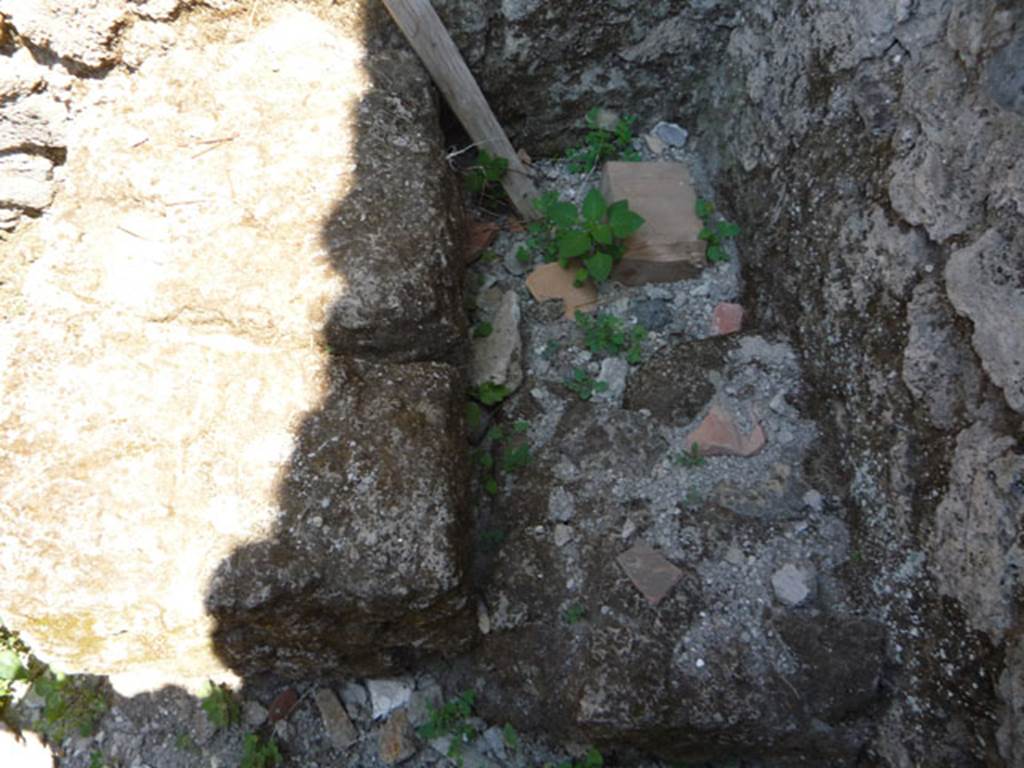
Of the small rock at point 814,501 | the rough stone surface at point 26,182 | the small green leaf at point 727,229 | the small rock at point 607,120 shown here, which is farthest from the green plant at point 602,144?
the rough stone surface at point 26,182

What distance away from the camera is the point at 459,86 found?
2.31 metres

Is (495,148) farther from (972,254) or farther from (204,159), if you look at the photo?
(972,254)

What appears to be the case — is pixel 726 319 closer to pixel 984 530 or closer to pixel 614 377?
pixel 614 377

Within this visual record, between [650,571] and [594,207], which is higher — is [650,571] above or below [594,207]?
below

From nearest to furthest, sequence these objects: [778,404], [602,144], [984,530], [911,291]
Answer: [984,530], [911,291], [778,404], [602,144]

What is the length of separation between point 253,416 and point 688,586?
3.63 feet

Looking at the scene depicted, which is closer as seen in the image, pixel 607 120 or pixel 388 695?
pixel 388 695

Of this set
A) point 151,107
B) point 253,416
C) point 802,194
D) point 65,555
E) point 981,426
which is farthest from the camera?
point 151,107

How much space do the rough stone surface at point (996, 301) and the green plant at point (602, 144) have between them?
1366 mm

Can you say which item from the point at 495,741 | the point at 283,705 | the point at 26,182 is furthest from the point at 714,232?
the point at 26,182

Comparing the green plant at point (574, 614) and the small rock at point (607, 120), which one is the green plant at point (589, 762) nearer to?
the green plant at point (574, 614)

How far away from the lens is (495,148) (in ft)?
8.15

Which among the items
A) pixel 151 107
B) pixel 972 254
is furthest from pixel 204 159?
pixel 972 254

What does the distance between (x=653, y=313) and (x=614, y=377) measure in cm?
27
